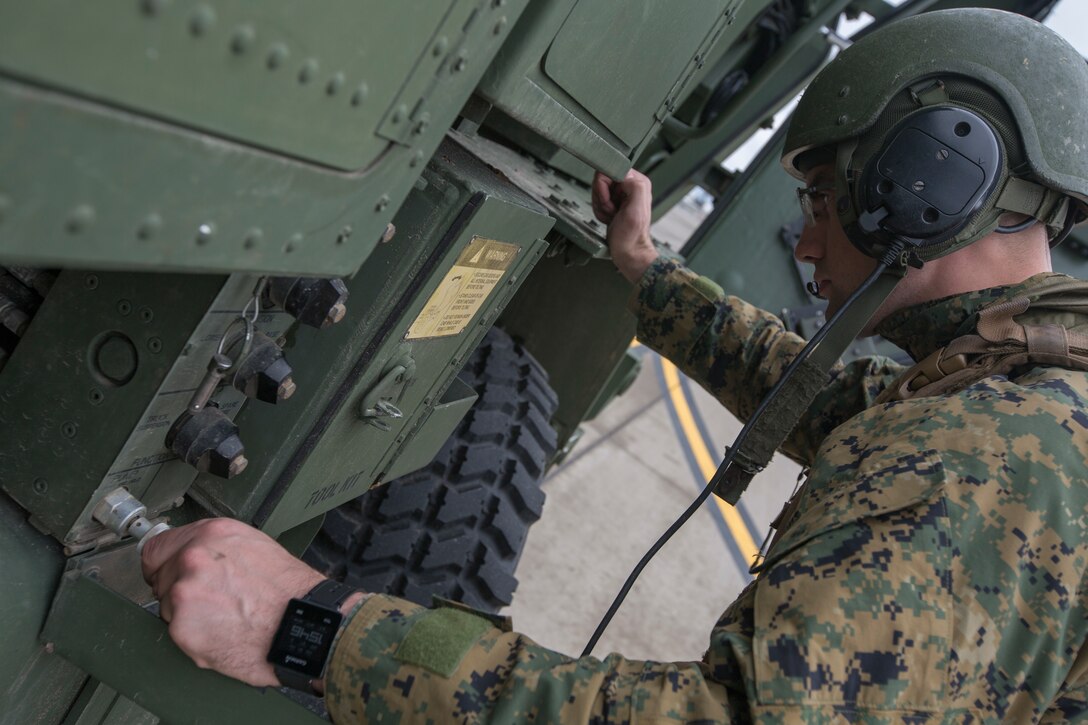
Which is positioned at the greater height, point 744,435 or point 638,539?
point 744,435

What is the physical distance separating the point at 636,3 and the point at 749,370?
3.50 ft

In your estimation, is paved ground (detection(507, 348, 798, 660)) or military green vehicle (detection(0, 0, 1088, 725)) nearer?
military green vehicle (detection(0, 0, 1088, 725))

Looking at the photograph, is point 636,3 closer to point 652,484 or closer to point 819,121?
point 819,121

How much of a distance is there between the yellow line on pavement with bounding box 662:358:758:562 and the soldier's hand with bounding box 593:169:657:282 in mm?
2692

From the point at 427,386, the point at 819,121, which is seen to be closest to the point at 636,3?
the point at 819,121

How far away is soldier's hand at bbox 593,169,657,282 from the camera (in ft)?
7.66

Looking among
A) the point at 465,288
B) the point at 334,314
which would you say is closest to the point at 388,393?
the point at 465,288

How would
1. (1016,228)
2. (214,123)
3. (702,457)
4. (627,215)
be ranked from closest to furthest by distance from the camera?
(214,123) < (1016,228) < (627,215) < (702,457)

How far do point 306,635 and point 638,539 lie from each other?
4192 mm

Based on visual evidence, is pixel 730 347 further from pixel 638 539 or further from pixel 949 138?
pixel 638 539

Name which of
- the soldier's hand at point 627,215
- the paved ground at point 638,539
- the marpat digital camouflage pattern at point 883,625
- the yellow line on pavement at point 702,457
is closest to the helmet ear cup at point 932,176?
the marpat digital camouflage pattern at point 883,625

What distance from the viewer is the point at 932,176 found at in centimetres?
153

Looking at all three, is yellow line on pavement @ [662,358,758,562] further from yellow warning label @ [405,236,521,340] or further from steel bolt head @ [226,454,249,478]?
steel bolt head @ [226,454,249,478]

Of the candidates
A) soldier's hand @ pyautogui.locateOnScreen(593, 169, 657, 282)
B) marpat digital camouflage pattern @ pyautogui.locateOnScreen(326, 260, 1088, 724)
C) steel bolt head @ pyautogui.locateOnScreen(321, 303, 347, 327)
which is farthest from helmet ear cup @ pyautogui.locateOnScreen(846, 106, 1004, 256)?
steel bolt head @ pyautogui.locateOnScreen(321, 303, 347, 327)
